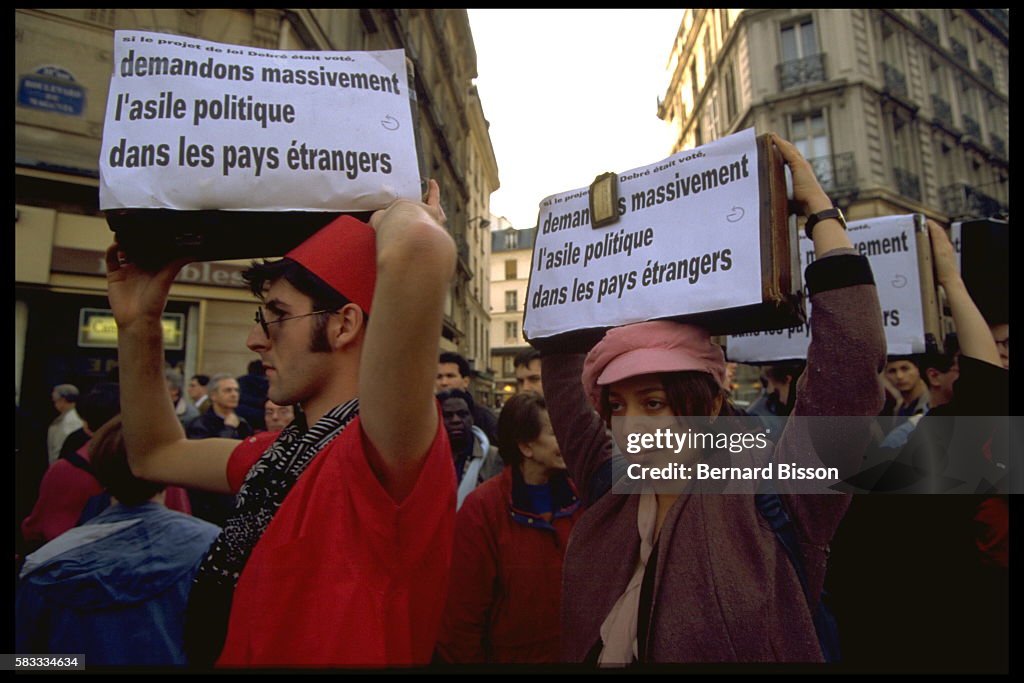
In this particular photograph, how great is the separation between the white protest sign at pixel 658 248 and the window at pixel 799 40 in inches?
867

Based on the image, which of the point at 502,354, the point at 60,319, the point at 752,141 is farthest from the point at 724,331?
the point at 502,354

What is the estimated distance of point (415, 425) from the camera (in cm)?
105

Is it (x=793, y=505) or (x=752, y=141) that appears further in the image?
(x=752, y=141)

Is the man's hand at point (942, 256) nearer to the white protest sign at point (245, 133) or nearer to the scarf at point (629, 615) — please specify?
the scarf at point (629, 615)

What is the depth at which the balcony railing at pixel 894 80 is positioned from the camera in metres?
19.3

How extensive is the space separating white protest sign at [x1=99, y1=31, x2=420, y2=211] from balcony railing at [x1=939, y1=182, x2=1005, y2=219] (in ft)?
79.6

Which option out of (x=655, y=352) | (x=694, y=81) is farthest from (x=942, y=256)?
(x=694, y=81)

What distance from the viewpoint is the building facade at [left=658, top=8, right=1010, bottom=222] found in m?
18.5

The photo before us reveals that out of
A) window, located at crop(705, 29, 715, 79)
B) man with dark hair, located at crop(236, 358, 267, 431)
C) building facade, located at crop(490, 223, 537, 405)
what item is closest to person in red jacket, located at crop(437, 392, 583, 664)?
man with dark hair, located at crop(236, 358, 267, 431)

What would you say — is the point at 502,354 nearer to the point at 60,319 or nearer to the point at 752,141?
the point at 60,319

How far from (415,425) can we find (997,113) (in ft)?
103

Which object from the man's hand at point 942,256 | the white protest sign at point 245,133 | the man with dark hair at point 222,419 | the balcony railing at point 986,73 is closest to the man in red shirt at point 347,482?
the white protest sign at point 245,133

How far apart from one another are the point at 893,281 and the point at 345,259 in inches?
89.3

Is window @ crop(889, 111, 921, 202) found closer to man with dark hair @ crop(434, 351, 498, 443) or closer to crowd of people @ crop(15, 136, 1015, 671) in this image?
man with dark hair @ crop(434, 351, 498, 443)
